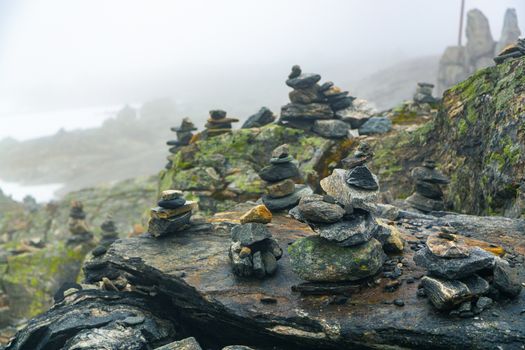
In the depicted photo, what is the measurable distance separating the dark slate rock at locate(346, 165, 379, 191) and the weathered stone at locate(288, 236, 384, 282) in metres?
1.60

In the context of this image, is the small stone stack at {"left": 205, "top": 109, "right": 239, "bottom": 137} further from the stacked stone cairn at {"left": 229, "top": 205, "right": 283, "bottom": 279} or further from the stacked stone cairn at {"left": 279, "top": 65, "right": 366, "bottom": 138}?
the stacked stone cairn at {"left": 229, "top": 205, "right": 283, "bottom": 279}

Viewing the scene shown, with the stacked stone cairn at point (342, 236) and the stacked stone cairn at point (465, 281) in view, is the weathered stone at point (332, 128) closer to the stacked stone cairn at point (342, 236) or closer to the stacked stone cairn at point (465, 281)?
the stacked stone cairn at point (342, 236)

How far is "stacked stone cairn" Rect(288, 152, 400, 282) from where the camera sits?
32.9 ft

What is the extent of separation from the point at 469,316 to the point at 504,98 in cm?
1420

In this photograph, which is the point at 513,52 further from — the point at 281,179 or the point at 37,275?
the point at 37,275

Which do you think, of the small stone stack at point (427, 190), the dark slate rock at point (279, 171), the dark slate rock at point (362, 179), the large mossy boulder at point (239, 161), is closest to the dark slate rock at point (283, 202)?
the dark slate rock at point (279, 171)

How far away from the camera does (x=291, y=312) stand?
378 inches

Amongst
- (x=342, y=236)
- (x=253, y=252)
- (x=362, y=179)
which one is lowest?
(x=253, y=252)

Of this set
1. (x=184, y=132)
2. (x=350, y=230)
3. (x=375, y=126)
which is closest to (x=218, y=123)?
(x=184, y=132)

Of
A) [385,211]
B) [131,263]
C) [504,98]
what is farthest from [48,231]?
[504,98]

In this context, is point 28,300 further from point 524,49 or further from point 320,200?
point 524,49

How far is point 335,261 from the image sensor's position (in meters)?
10.1

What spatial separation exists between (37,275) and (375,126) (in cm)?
3347

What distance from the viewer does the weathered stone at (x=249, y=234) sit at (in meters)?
11.4
